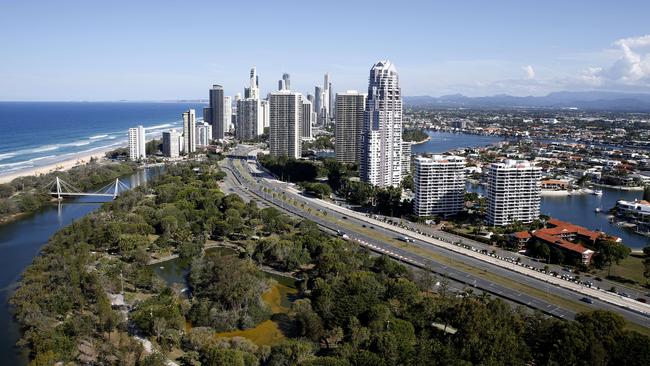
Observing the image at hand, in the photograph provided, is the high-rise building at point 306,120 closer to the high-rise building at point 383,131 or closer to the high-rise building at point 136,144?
the high-rise building at point 136,144

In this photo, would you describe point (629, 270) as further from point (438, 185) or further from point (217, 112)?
point (217, 112)

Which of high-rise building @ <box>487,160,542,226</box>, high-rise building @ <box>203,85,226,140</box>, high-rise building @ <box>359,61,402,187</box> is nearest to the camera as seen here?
high-rise building @ <box>487,160,542,226</box>

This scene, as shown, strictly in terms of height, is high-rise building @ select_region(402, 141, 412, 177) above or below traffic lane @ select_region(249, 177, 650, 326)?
above

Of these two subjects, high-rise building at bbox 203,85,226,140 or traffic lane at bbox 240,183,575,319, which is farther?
high-rise building at bbox 203,85,226,140

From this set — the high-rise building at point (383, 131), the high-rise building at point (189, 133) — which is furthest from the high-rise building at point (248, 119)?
the high-rise building at point (383, 131)

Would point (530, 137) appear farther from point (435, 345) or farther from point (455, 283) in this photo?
point (435, 345)

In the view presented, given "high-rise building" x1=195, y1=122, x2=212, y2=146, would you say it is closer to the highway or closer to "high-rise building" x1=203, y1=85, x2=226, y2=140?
"high-rise building" x1=203, y1=85, x2=226, y2=140

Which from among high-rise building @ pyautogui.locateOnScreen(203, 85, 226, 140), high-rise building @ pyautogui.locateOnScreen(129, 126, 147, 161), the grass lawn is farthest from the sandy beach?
the grass lawn
